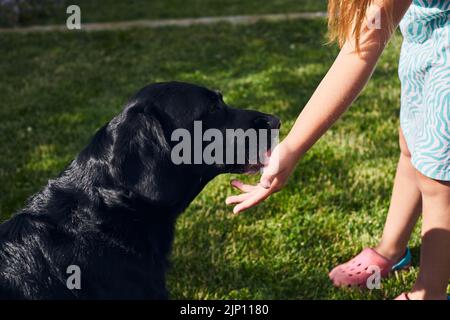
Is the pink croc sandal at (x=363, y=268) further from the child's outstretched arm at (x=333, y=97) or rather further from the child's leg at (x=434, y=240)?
the child's outstretched arm at (x=333, y=97)

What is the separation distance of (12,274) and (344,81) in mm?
1421

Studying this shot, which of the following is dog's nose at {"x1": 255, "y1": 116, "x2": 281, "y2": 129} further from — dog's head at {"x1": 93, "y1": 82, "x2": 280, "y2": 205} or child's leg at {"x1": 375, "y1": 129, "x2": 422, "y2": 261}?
child's leg at {"x1": 375, "y1": 129, "x2": 422, "y2": 261}

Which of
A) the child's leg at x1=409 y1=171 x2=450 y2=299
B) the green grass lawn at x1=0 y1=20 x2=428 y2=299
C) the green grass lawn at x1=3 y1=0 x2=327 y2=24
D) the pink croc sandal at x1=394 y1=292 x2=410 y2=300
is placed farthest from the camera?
the green grass lawn at x1=3 y1=0 x2=327 y2=24

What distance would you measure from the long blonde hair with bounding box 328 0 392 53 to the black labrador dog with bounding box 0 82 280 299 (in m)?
0.69

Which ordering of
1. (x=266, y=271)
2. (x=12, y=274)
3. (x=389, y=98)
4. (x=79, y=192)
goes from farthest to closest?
(x=389, y=98), (x=266, y=271), (x=79, y=192), (x=12, y=274)

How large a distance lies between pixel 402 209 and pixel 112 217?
160cm

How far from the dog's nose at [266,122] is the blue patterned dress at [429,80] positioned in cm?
61

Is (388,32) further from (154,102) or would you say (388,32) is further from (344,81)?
(154,102)

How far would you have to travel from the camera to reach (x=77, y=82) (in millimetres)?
6707

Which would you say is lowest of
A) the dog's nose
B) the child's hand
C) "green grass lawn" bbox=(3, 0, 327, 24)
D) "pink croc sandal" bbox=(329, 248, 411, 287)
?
"pink croc sandal" bbox=(329, 248, 411, 287)

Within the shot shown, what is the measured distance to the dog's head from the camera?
2.23 metres

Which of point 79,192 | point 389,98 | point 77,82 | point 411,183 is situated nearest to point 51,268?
point 79,192

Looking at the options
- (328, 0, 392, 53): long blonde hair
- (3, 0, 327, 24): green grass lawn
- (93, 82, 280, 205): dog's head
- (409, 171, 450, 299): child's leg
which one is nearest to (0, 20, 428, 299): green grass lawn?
(409, 171, 450, 299): child's leg

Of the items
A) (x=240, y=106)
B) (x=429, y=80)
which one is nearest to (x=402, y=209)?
(x=429, y=80)
